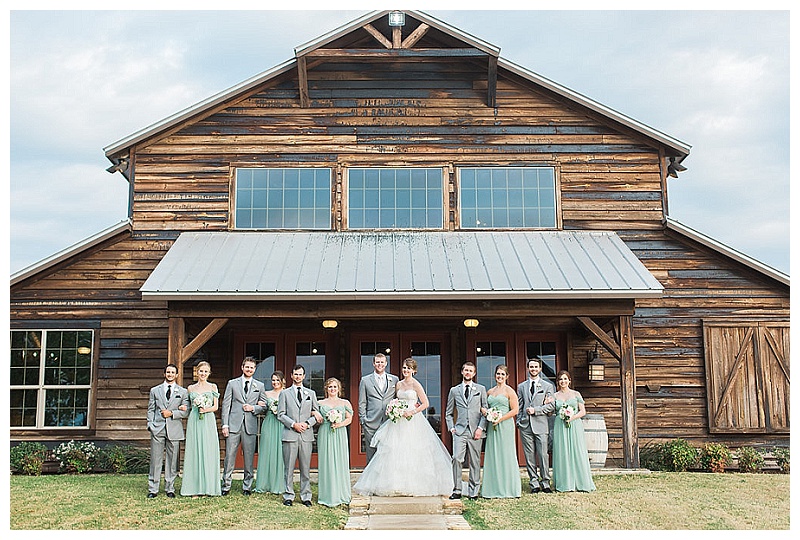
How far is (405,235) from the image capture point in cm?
1410

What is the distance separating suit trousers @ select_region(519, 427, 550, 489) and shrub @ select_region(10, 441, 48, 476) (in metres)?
7.28

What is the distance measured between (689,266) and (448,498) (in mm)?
6466

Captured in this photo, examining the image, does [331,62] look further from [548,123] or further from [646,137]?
[646,137]

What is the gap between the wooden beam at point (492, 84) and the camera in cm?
1398

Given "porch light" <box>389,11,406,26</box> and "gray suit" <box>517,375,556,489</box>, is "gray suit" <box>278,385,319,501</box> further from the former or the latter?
"porch light" <box>389,11,406,26</box>

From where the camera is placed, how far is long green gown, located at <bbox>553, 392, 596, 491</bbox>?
10.5m

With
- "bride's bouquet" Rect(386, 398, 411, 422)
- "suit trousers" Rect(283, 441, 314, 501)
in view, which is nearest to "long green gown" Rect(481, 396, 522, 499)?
"bride's bouquet" Rect(386, 398, 411, 422)

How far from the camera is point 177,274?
12328mm

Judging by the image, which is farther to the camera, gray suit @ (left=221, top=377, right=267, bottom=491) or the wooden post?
the wooden post

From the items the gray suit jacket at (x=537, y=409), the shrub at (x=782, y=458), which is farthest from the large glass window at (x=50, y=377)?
the shrub at (x=782, y=458)

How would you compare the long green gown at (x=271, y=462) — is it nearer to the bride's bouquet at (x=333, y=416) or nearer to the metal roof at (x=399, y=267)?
the bride's bouquet at (x=333, y=416)
